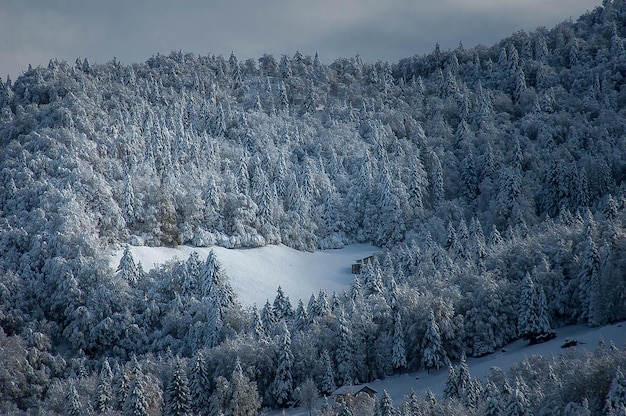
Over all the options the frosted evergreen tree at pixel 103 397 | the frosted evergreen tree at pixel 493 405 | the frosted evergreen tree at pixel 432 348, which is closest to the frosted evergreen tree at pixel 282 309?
the frosted evergreen tree at pixel 432 348

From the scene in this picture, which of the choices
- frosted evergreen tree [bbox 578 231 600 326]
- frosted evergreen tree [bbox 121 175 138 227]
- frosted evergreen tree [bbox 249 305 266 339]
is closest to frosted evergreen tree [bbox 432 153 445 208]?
frosted evergreen tree [bbox 578 231 600 326]

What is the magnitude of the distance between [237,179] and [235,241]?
14.6 metres

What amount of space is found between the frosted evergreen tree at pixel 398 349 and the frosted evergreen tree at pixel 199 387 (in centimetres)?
2107

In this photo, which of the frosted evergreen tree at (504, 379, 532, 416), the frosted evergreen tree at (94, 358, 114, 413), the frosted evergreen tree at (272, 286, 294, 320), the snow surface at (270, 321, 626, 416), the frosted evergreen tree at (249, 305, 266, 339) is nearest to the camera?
the frosted evergreen tree at (504, 379, 532, 416)

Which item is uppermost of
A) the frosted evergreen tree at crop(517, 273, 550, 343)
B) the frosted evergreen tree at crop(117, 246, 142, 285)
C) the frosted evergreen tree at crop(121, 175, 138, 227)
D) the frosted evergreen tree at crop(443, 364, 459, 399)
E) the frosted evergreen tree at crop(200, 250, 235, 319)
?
the frosted evergreen tree at crop(121, 175, 138, 227)

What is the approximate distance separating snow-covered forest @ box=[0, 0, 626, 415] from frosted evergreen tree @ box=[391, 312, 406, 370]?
27 cm

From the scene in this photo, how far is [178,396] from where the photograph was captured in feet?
220

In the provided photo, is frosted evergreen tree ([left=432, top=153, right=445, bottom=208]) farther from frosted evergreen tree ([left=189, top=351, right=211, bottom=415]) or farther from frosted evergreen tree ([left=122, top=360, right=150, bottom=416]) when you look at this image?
frosted evergreen tree ([left=122, top=360, right=150, bottom=416])

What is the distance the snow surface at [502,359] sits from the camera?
233 feet

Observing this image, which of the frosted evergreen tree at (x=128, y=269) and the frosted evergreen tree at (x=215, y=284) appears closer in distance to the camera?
the frosted evergreen tree at (x=215, y=284)

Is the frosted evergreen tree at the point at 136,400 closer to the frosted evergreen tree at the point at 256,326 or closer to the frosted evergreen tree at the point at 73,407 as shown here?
the frosted evergreen tree at the point at 73,407

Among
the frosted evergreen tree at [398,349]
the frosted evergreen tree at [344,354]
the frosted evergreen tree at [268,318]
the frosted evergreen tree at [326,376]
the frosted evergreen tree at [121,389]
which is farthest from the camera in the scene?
the frosted evergreen tree at [268,318]

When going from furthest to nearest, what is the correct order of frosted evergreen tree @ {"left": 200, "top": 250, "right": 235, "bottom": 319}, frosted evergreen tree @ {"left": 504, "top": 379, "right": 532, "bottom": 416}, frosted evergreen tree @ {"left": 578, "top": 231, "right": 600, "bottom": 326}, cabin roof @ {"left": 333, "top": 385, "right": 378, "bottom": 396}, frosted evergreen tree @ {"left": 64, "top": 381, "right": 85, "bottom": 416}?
frosted evergreen tree @ {"left": 200, "top": 250, "right": 235, "bottom": 319}
frosted evergreen tree @ {"left": 578, "top": 231, "right": 600, "bottom": 326}
cabin roof @ {"left": 333, "top": 385, "right": 378, "bottom": 396}
frosted evergreen tree @ {"left": 64, "top": 381, "right": 85, "bottom": 416}
frosted evergreen tree @ {"left": 504, "top": 379, "right": 532, "bottom": 416}

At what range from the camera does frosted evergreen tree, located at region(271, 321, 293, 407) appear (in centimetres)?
7356
